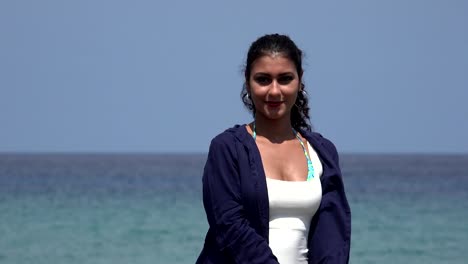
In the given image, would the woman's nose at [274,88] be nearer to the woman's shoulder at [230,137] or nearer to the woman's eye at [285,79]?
the woman's eye at [285,79]

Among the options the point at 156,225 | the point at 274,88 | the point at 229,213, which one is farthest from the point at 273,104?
the point at 156,225

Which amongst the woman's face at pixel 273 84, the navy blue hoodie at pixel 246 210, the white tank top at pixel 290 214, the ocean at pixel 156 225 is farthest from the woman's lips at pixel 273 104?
the ocean at pixel 156 225

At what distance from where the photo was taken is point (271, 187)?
3.14 m

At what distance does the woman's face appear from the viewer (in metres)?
3.18

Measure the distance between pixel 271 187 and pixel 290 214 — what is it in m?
0.10

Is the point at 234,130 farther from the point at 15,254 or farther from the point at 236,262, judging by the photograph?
the point at 15,254

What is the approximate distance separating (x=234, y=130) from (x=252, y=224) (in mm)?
291

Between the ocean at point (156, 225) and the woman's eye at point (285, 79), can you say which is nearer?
the woman's eye at point (285, 79)

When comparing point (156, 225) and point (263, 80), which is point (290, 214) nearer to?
point (263, 80)

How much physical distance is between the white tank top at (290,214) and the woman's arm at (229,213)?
6 centimetres

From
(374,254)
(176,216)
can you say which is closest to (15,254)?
(374,254)

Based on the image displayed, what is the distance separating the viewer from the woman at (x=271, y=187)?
10.2 ft

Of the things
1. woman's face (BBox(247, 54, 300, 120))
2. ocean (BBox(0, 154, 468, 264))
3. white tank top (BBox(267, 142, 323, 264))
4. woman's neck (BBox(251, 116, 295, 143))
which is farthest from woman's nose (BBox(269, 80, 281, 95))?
ocean (BBox(0, 154, 468, 264))

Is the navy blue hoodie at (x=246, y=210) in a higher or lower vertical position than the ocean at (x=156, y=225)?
higher
